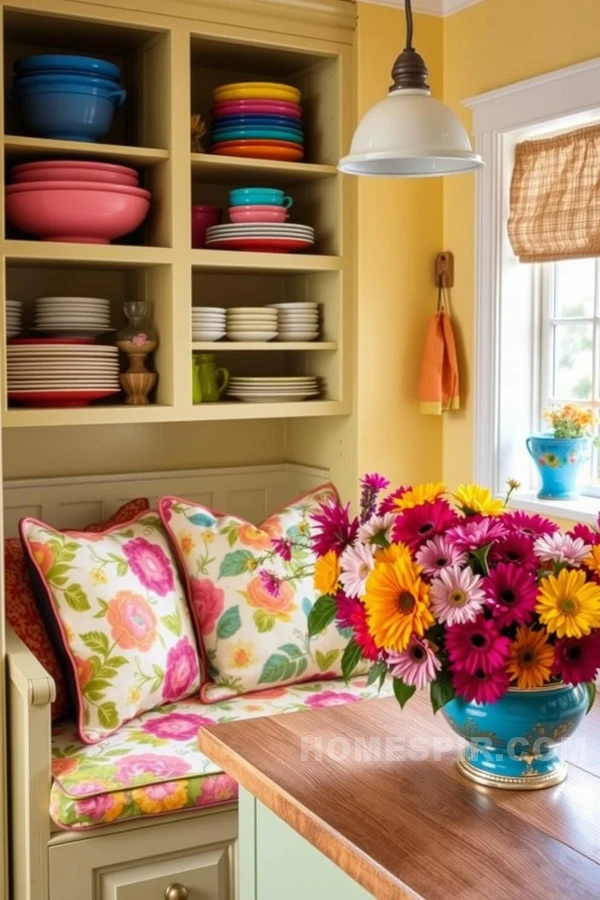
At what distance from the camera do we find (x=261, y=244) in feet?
10.2

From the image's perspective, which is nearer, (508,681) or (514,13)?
(508,681)

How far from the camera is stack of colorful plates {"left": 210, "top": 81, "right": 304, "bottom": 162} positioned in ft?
10.0

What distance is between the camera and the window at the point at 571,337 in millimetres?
3047

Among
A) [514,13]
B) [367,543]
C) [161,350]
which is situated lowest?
[367,543]

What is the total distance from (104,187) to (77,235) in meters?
Result: 0.14

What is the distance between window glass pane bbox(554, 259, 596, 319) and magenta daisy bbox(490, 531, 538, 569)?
1.68 m

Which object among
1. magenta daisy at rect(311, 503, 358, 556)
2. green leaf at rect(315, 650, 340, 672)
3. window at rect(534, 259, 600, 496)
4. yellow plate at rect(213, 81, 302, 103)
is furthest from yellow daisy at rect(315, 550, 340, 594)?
yellow plate at rect(213, 81, 302, 103)

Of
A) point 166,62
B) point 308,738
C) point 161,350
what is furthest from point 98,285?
point 308,738

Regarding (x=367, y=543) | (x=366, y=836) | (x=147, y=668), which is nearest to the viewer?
(x=366, y=836)

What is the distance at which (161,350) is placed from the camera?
302 centimetres

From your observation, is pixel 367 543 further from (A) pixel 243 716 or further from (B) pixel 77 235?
(B) pixel 77 235

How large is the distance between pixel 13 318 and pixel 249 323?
651 mm

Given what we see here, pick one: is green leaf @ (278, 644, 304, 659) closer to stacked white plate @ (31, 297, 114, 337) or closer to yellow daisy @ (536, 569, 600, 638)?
stacked white plate @ (31, 297, 114, 337)

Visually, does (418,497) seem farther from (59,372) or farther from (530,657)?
(59,372)
